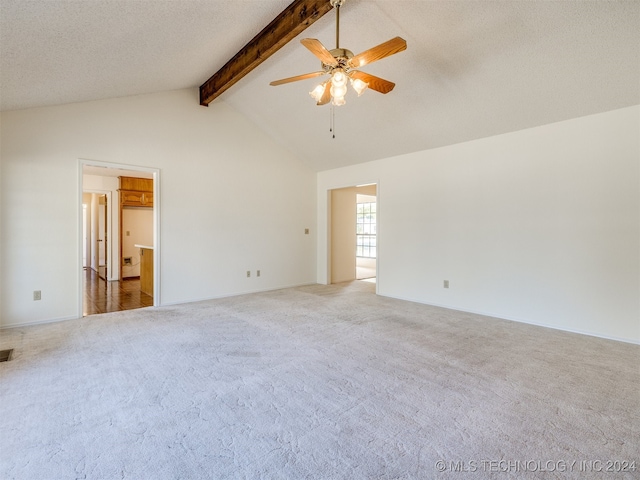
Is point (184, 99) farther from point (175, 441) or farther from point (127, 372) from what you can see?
point (175, 441)

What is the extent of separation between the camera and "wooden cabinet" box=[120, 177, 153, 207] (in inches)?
271

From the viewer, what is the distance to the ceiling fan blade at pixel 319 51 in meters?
2.24

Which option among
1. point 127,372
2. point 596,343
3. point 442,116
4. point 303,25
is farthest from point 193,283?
point 596,343

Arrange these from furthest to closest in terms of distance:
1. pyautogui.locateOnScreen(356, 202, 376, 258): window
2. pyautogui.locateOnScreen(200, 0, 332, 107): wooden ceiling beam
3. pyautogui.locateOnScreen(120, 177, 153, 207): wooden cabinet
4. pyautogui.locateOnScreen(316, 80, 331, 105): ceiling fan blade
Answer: pyautogui.locateOnScreen(356, 202, 376, 258): window → pyautogui.locateOnScreen(120, 177, 153, 207): wooden cabinet → pyautogui.locateOnScreen(200, 0, 332, 107): wooden ceiling beam → pyautogui.locateOnScreen(316, 80, 331, 105): ceiling fan blade

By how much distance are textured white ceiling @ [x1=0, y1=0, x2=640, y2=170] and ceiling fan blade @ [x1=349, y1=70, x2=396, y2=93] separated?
2.56 feet

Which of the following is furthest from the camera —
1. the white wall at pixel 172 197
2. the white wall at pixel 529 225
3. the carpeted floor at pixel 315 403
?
the white wall at pixel 172 197

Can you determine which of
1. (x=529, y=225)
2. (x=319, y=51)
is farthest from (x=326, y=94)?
(x=529, y=225)

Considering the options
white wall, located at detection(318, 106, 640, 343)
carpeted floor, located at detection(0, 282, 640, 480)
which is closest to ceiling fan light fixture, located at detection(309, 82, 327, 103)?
carpeted floor, located at detection(0, 282, 640, 480)

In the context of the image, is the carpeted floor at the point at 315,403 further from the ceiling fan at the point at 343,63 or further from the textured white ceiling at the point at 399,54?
the textured white ceiling at the point at 399,54

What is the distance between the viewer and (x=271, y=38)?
3.40 meters

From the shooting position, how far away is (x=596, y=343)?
332cm

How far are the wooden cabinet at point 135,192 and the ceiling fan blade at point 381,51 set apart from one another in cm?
632

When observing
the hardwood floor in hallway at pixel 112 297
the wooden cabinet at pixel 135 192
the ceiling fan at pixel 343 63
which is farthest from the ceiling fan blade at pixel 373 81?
the wooden cabinet at pixel 135 192

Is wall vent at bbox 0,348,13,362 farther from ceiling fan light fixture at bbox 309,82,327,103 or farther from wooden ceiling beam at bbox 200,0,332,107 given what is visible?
wooden ceiling beam at bbox 200,0,332,107
